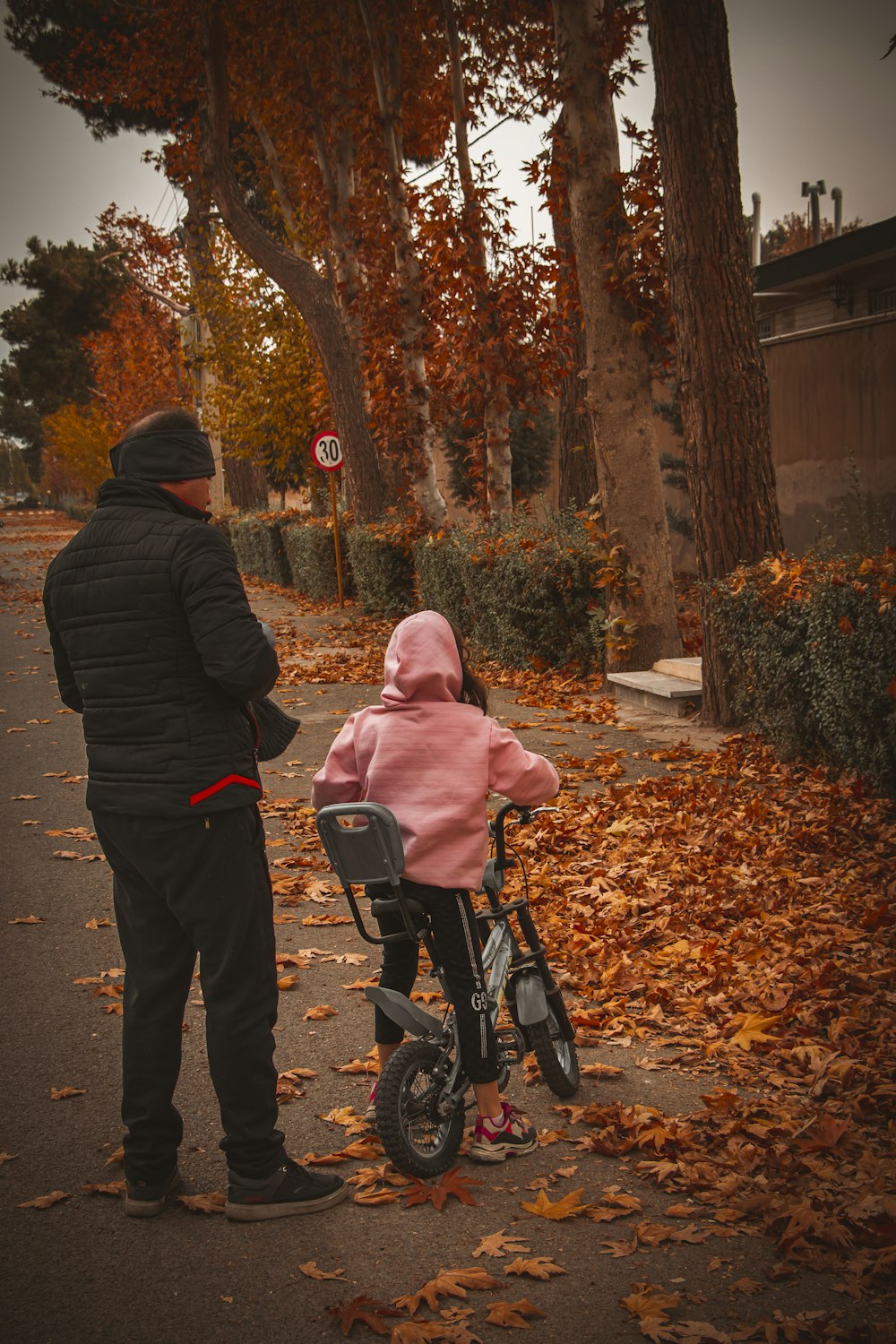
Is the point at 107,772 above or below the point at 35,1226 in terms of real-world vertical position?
above

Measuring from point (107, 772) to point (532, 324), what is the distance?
16132mm

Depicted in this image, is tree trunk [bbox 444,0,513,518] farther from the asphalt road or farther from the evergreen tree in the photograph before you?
the evergreen tree

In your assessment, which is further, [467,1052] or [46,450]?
[46,450]

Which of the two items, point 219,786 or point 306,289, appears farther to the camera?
point 306,289

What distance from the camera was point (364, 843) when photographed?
11.6ft

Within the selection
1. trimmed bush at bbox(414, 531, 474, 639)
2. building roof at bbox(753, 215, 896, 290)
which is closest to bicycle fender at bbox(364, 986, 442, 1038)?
trimmed bush at bbox(414, 531, 474, 639)

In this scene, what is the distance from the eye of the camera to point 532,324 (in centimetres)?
1841

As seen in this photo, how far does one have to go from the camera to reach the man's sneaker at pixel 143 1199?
Answer: 354 cm

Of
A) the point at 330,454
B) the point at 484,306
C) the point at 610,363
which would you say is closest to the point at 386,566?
the point at 330,454

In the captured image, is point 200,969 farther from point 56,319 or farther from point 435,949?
point 56,319

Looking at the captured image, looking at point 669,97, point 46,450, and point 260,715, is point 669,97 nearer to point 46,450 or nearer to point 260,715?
point 260,715

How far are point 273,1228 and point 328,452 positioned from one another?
65.1 ft

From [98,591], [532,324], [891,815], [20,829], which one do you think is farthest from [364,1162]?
[532,324]

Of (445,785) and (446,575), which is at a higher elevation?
(445,785)
